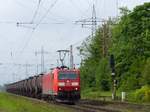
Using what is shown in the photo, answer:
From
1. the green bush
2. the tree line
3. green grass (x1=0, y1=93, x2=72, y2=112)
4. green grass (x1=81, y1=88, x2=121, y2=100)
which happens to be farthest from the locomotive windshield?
the tree line

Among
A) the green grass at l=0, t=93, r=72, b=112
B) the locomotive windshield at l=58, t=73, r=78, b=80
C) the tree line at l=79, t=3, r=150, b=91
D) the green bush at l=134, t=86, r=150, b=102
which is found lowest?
the green grass at l=0, t=93, r=72, b=112

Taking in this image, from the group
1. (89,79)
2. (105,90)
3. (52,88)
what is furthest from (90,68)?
(52,88)

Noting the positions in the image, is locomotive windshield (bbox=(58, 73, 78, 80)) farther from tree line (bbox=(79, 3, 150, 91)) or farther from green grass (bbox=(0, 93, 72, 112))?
tree line (bbox=(79, 3, 150, 91))

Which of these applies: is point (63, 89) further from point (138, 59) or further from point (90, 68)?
point (90, 68)

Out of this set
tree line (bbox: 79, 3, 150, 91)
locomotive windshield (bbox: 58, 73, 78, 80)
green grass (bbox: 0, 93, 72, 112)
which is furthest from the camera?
tree line (bbox: 79, 3, 150, 91)

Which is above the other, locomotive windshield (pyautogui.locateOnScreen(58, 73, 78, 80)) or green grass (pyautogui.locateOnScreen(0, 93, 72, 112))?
locomotive windshield (pyautogui.locateOnScreen(58, 73, 78, 80))

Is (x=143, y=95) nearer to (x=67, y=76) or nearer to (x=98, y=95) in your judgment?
(x=67, y=76)

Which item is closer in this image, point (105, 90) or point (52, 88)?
point (52, 88)

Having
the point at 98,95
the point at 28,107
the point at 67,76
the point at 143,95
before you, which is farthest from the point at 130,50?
the point at 28,107

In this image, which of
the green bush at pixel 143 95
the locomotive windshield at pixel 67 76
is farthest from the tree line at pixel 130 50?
the locomotive windshield at pixel 67 76

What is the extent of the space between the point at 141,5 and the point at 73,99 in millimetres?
29541

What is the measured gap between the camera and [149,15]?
74.2m

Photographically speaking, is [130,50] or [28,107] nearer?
[28,107]

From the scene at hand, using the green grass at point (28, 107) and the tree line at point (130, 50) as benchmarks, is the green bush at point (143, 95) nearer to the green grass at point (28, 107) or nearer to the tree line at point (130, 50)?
the tree line at point (130, 50)
